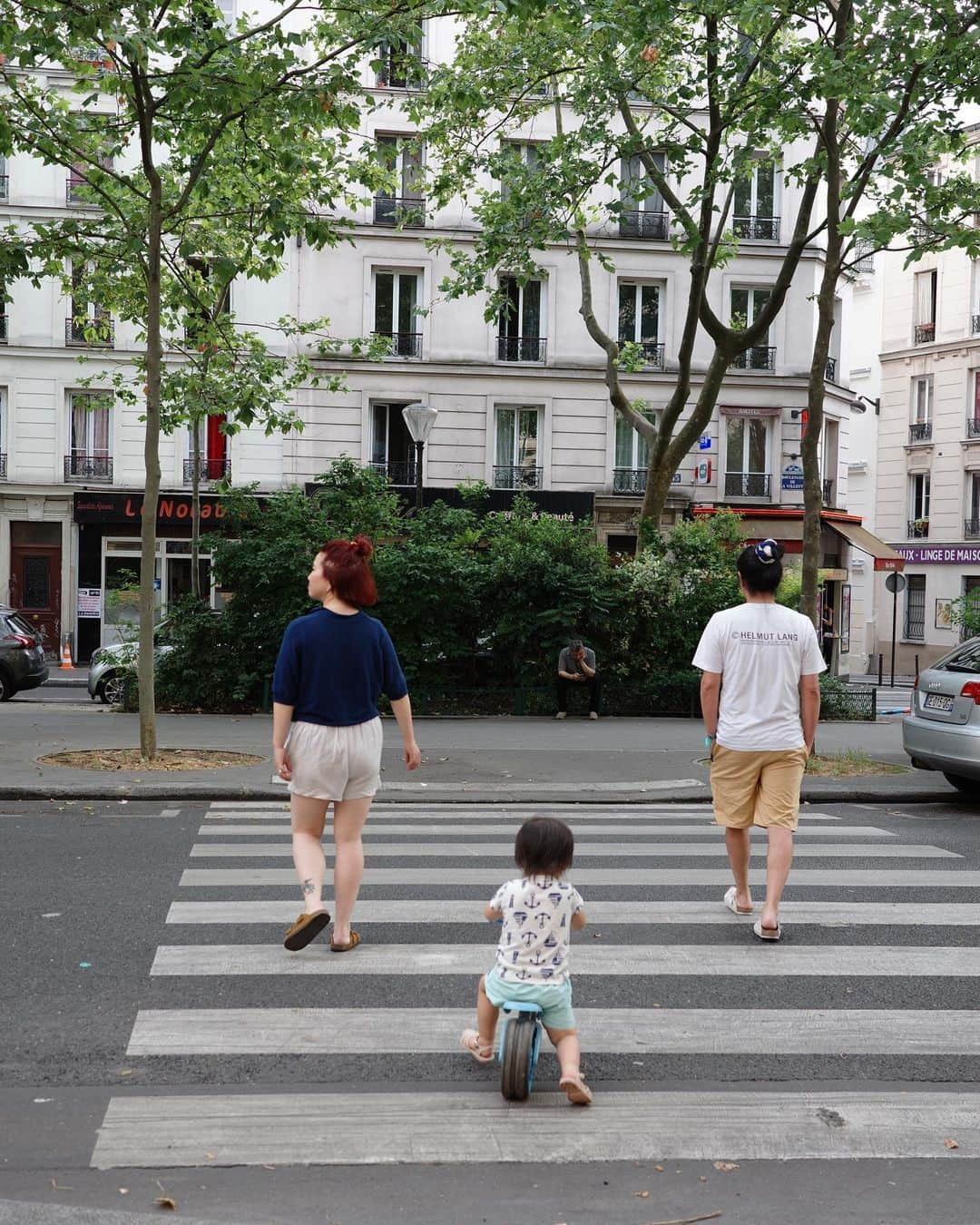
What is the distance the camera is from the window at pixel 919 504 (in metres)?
45.6

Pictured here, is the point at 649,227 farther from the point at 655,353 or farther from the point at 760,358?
the point at 760,358

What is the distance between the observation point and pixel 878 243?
1311 centimetres

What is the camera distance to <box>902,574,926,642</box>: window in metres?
44.8

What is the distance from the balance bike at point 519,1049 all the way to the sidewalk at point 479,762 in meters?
7.28

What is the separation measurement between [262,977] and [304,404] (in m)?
28.1

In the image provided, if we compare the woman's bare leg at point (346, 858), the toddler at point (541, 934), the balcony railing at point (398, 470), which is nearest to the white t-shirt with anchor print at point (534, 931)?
the toddler at point (541, 934)

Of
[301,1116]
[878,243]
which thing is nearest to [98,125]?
[878,243]

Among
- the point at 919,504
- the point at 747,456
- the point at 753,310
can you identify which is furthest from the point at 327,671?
the point at 919,504

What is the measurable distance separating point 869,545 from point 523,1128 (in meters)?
34.1

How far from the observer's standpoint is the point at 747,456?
34.7 meters

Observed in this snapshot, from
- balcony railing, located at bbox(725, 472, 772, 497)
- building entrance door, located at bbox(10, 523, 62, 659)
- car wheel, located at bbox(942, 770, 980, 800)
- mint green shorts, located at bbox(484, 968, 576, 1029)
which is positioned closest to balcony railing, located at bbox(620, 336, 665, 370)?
balcony railing, located at bbox(725, 472, 772, 497)

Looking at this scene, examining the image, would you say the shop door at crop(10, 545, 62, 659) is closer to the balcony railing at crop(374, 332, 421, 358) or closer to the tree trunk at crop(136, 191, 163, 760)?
the balcony railing at crop(374, 332, 421, 358)

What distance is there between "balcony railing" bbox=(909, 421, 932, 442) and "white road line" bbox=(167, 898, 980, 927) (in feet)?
135

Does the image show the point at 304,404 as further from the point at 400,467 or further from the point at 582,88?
the point at 582,88
